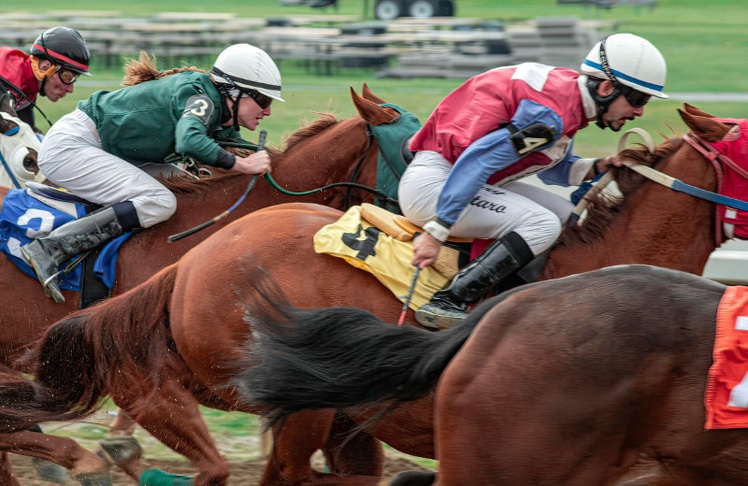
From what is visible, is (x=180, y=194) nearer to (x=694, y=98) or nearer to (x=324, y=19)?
(x=694, y=98)

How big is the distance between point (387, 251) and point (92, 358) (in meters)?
1.41

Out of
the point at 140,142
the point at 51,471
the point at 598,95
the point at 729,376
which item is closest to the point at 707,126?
the point at 598,95

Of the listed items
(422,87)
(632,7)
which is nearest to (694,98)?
(422,87)

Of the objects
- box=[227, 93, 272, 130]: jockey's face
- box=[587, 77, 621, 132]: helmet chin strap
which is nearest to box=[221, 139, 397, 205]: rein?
box=[227, 93, 272, 130]: jockey's face

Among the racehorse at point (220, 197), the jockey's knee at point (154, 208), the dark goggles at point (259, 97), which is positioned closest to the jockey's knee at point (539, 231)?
the racehorse at point (220, 197)

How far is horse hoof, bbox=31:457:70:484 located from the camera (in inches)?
194

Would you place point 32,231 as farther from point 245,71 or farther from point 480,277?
point 480,277

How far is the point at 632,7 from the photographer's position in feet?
74.9

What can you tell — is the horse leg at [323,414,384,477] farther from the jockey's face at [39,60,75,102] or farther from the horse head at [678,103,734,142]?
the jockey's face at [39,60,75,102]

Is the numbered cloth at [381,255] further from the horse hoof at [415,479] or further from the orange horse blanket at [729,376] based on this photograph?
the orange horse blanket at [729,376]

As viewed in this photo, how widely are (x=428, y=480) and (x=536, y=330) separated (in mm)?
891

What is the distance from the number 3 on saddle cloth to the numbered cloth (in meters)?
1.36

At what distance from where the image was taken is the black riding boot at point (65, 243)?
486 cm

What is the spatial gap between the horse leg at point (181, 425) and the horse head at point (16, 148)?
2200 millimetres
